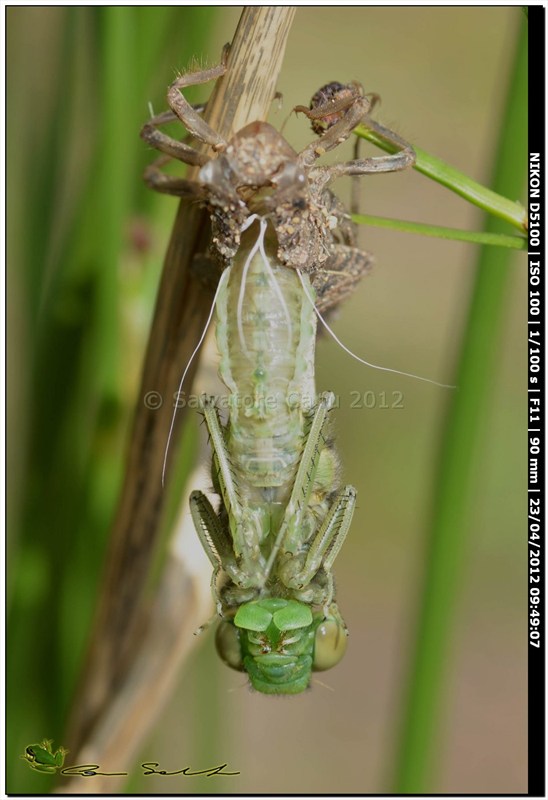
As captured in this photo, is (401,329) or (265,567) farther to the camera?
(401,329)

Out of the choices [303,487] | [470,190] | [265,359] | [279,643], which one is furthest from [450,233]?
[279,643]

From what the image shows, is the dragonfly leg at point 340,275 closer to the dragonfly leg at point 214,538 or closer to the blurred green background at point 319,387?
the blurred green background at point 319,387

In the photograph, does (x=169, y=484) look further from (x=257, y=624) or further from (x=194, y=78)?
(x=194, y=78)

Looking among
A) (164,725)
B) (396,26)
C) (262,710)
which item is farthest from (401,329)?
(164,725)

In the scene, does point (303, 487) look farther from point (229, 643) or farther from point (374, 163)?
point (374, 163)

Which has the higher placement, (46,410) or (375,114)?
(375,114)

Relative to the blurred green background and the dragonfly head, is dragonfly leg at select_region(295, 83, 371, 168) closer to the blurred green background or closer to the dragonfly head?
the blurred green background
